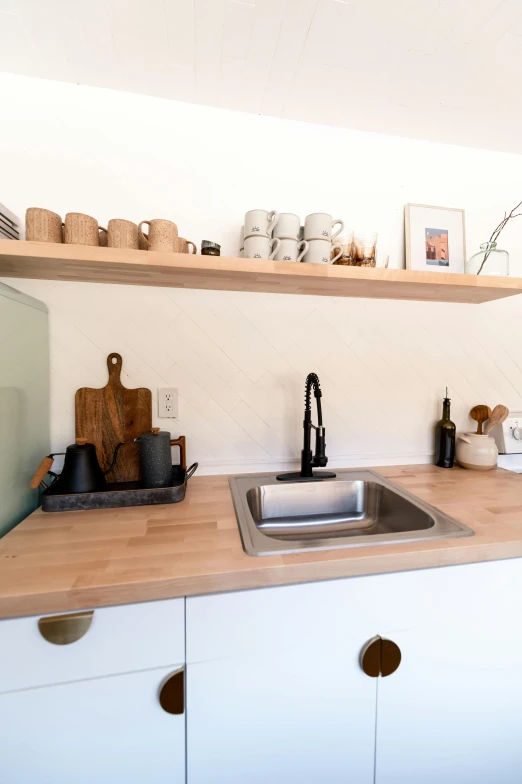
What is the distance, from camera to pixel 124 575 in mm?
655

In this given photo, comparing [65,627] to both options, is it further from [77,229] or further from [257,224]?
[257,224]

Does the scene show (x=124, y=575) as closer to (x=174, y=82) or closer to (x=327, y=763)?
(x=327, y=763)

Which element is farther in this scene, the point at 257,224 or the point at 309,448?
the point at 309,448

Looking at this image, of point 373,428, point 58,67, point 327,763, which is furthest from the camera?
point 373,428

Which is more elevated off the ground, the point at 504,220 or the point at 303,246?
the point at 504,220

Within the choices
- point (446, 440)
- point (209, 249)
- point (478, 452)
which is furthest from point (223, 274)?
point (478, 452)

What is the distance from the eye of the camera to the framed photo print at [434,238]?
1432 millimetres

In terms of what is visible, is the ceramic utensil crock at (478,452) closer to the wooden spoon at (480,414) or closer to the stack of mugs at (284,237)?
the wooden spoon at (480,414)

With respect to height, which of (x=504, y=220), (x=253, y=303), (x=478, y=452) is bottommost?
(x=478, y=452)

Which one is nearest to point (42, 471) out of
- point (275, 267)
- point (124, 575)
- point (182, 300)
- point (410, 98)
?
point (124, 575)

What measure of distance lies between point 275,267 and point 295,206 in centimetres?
49

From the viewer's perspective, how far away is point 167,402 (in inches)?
49.4

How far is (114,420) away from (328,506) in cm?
86

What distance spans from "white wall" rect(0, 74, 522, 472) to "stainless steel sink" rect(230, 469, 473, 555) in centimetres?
16
